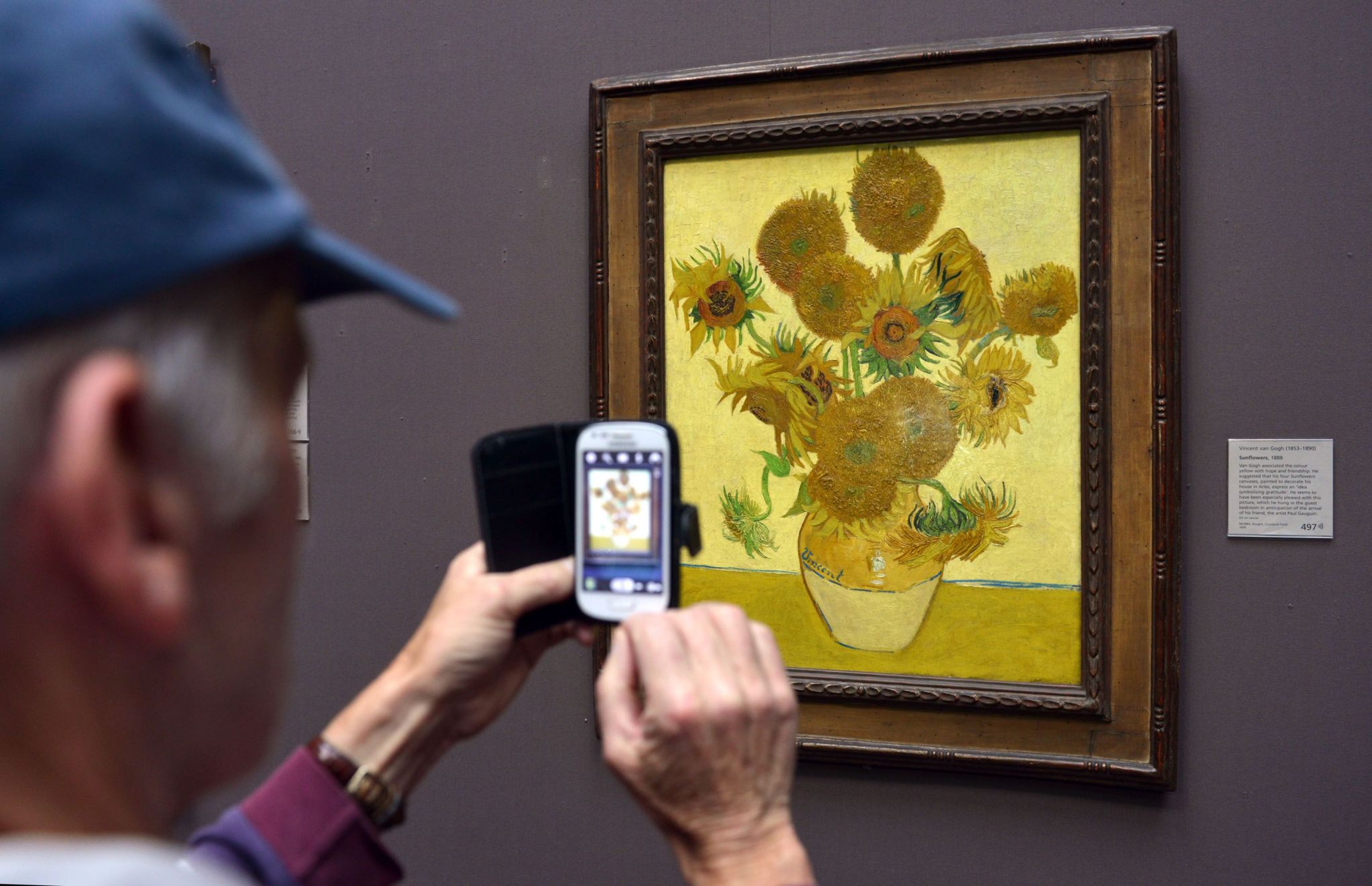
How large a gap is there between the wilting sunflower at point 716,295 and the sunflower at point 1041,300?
365 millimetres

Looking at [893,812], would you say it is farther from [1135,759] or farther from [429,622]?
[429,622]

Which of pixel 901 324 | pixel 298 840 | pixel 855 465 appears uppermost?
pixel 901 324

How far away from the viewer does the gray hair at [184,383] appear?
336 mm

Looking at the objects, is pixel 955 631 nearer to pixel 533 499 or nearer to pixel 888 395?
pixel 888 395

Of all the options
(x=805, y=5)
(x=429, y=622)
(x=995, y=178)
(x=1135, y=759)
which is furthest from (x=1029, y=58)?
A: (x=429, y=622)

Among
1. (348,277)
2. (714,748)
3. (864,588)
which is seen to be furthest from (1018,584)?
(348,277)

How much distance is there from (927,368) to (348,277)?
111 centimetres

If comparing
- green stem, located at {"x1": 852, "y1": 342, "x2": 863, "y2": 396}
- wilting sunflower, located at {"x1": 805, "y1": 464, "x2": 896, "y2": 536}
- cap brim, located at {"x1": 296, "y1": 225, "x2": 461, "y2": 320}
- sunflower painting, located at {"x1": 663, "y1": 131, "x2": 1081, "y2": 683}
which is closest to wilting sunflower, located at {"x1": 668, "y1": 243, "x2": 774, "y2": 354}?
sunflower painting, located at {"x1": 663, "y1": 131, "x2": 1081, "y2": 683}

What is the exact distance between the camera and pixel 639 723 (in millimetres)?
724

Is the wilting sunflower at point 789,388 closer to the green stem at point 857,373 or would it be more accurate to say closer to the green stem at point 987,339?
the green stem at point 857,373

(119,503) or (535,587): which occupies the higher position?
(119,503)

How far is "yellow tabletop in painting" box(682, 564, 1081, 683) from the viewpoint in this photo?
1.39 meters

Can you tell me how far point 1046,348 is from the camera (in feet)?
4.53

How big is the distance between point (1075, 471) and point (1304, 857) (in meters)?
0.64
